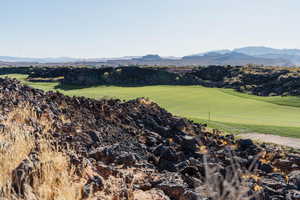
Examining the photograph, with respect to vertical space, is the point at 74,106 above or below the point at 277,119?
above

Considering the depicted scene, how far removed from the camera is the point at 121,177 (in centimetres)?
431

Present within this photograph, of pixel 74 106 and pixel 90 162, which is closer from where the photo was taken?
pixel 90 162

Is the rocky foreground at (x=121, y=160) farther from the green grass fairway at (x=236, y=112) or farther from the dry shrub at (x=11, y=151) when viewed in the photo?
the green grass fairway at (x=236, y=112)

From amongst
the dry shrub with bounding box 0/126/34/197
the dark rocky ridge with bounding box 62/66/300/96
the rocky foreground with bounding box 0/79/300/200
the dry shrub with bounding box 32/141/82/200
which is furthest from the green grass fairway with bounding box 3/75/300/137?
the dark rocky ridge with bounding box 62/66/300/96

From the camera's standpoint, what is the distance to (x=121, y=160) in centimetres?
520

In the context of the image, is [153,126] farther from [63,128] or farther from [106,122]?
[63,128]

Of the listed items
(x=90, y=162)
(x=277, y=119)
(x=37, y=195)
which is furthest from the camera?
(x=277, y=119)

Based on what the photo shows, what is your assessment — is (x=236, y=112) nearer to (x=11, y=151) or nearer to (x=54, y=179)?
(x=11, y=151)

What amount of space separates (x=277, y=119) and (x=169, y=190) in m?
15.0

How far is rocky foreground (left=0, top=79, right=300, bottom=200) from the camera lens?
125 inches

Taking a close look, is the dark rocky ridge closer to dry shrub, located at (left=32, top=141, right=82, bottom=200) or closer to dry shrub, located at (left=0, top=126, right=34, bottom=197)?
dry shrub, located at (left=0, top=126, right=34, bottom=197)

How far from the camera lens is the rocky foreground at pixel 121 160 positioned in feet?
10.4

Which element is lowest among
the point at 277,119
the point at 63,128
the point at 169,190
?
the point at 277,119

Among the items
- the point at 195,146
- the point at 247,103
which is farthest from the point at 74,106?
the point at 247,103
